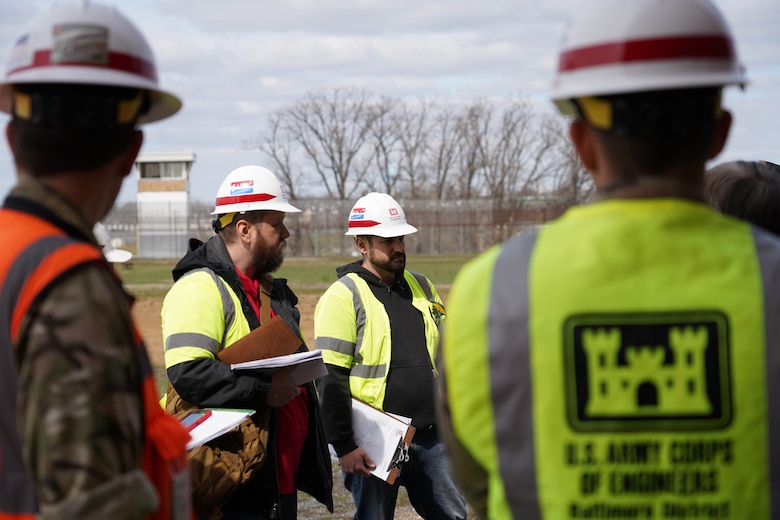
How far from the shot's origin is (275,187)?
5.15 meters

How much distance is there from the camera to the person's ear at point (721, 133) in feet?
6.53

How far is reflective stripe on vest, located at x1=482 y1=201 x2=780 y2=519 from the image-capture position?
6.00 ft

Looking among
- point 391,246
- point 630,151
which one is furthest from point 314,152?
point 630,151

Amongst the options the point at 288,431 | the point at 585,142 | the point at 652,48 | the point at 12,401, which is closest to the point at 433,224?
the point at 288,431

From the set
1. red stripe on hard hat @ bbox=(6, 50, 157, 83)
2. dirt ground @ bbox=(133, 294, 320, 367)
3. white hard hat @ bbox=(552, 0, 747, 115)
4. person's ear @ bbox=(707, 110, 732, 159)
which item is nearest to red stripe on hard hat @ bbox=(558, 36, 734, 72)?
white hard hat @ bbox=(552, 0, 747, 115)

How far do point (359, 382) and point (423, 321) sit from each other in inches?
22.7

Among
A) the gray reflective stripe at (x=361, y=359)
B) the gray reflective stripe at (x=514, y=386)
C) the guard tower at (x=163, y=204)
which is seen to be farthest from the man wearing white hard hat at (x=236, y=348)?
the guard tower at (x=163, y=204)

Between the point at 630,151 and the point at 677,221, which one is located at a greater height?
the point at 630,151

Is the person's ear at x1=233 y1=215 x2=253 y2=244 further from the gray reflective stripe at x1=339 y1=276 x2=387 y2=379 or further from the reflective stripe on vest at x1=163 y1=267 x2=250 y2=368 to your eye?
the gray reflective stripe at x1=339 y1=276 x2=387 y2=379

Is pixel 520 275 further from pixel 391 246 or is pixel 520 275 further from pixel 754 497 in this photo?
pixel 391 246

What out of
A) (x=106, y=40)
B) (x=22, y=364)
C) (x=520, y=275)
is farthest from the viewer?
(x=106, y=40)

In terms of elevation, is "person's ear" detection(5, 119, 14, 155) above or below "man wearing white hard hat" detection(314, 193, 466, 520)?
above

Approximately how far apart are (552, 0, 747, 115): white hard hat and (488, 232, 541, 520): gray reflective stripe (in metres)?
0.41

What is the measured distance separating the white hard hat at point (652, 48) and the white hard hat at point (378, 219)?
428 centimetres
